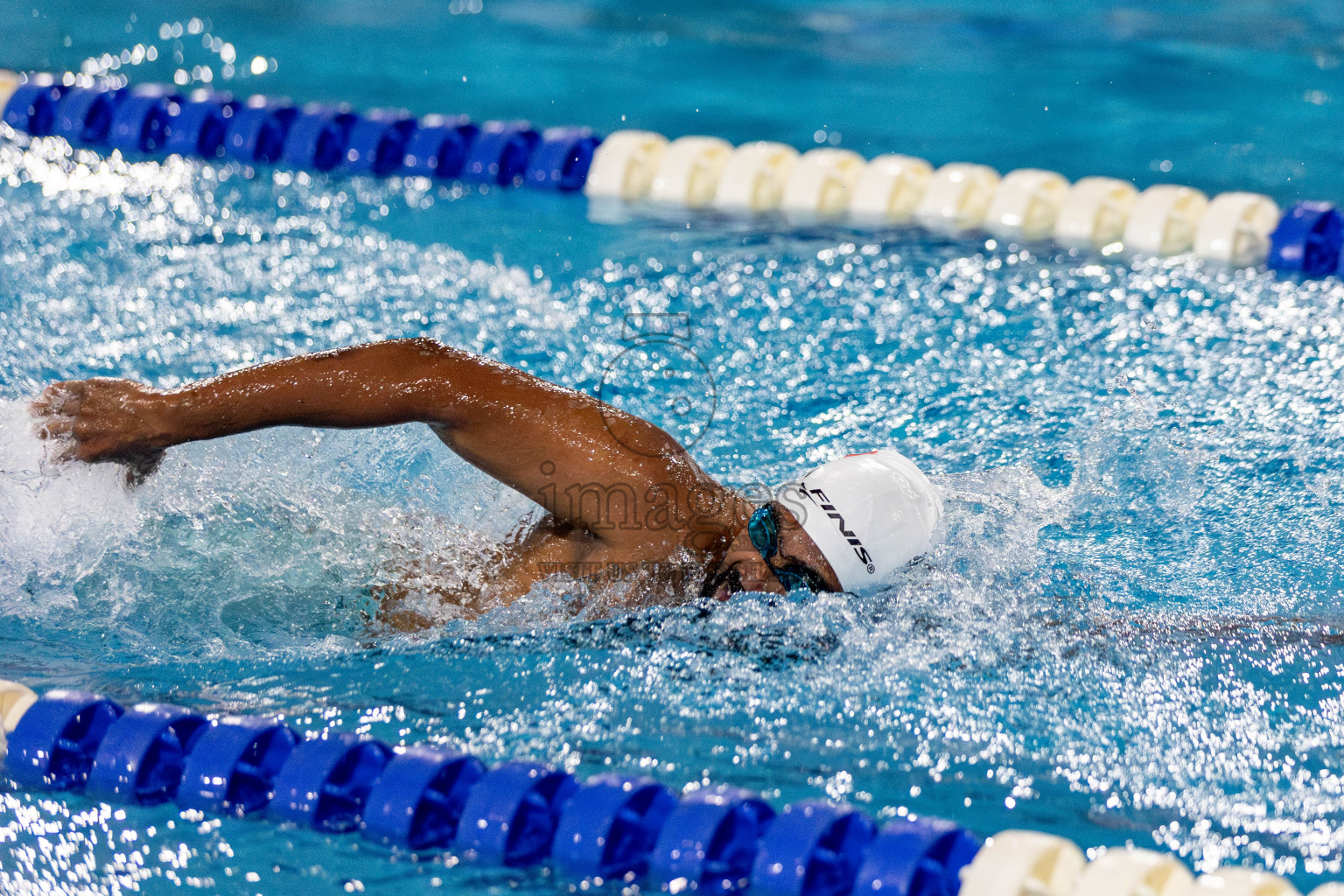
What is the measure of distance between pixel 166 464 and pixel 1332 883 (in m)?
2.31

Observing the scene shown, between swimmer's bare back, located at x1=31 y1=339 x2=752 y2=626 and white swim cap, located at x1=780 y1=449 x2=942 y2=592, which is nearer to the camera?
swimmer's bare back, located at x1=31 y1=339 x2=752 y2=626

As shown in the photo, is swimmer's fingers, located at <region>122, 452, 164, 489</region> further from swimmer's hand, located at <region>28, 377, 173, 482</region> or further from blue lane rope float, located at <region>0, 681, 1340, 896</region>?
blue lane rope float, located at <region>0, 681, 1340, 896</region>

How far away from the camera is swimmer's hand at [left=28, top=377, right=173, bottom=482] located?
249 cm

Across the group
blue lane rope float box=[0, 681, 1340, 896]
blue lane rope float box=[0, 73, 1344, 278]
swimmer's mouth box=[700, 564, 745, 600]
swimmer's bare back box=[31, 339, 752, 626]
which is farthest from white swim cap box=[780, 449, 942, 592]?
blue lane rope float box=[0, 73, 1344, 278]

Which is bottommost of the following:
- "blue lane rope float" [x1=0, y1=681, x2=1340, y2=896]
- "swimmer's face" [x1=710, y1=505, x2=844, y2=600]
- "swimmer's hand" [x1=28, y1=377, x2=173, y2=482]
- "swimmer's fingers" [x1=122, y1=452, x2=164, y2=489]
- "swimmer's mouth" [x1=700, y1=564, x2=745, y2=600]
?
"blue lane rope float" [x1=0, y1=681, x2=1340, y2=896]

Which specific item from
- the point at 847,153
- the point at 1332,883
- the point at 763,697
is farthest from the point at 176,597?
the point at 847,153

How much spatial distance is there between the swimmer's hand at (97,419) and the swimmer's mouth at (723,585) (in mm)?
1031

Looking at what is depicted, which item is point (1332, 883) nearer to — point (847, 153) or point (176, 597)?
point (176, 597)

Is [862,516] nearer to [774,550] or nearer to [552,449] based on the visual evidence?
[774,550]

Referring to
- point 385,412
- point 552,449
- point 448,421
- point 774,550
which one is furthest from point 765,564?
point 385,412

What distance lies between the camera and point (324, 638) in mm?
2756

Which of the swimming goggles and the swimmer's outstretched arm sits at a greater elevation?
the swimmer's outstretched arm

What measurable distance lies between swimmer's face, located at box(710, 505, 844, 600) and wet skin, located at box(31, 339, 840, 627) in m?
0.14

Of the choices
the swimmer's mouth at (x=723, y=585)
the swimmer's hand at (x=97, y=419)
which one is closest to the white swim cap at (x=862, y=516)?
the swimmer's mouth at (x=723, y=585)
